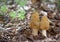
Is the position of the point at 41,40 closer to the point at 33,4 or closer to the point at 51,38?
the point at 51,38

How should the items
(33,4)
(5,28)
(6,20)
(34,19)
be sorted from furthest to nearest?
(33,4) < (6,20) < (5,28) < (34,19)

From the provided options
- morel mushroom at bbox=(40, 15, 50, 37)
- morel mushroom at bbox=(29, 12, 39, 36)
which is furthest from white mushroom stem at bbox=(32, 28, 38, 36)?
morel mushroom at bbox=(40, 15, 50, 37)

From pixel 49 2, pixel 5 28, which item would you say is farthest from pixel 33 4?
pixel 5 28

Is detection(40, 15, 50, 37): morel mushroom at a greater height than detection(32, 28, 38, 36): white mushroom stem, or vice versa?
detection(40, 15, 50, 37): morel mushroom

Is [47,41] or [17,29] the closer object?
[47,41]

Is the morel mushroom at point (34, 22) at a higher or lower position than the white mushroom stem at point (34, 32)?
higher

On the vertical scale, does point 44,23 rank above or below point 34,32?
above

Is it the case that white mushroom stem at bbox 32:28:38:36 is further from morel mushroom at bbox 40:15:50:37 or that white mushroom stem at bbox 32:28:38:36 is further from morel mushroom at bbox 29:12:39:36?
morel mushroom at bbox 40:15:50:37

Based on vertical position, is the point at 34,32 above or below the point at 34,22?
below

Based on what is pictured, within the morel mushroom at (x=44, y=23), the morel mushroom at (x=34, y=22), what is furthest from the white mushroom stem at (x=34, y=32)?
the morel mushroom at (x=44, y=23)

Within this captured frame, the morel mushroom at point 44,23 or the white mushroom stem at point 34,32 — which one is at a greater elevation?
the morel mushroom at point 44,23

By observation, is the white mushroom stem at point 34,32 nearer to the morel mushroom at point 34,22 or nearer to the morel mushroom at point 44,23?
the morel mushroom at point 34,22
